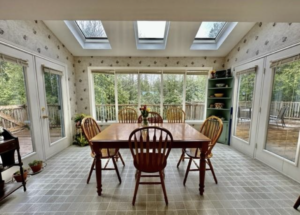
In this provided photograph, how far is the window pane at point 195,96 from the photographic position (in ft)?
12.9

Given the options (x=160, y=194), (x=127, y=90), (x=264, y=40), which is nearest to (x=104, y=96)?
(x=127, y=90)

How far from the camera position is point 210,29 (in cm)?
312

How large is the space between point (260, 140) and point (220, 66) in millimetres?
2180

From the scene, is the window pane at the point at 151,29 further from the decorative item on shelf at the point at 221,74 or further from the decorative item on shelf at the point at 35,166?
the decorative item on shelf at the point at 35,166

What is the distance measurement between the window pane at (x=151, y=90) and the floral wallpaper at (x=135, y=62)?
34 centimetres

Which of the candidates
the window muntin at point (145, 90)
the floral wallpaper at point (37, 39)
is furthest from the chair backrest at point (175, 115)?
the floral wallpaper at point (37, 39)

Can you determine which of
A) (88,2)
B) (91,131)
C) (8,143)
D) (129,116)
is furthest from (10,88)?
(129,116)

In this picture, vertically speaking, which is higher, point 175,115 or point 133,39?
point 133,39

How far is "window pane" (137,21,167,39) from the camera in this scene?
291cm

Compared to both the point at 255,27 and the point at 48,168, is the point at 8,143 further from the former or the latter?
the point at 255,27

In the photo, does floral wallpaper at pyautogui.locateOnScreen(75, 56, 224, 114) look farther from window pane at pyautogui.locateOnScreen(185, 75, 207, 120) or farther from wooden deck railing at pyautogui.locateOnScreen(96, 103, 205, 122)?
wooden deck railing at pyautogui.locateOnScreen(96, 103, 205, 122)

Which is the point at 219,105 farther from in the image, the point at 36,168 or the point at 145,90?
the point at 36,168

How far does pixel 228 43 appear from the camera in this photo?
10.5ft

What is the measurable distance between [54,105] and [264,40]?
4.46m
